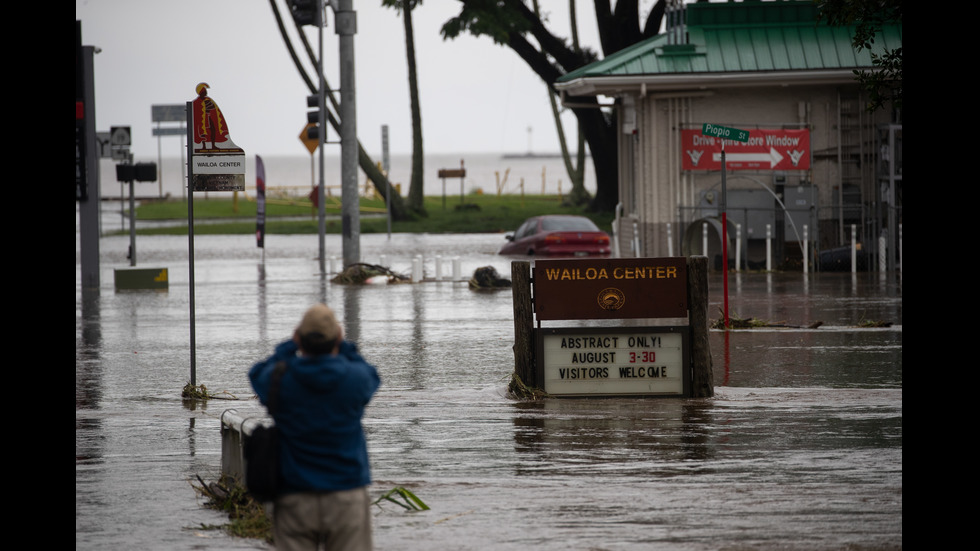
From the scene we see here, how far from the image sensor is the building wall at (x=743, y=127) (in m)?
26.4

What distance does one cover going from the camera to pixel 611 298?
10406 millimetres

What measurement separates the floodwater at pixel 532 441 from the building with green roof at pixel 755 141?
27.6ft

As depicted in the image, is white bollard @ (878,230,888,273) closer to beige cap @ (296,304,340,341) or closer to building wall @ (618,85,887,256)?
building wall @ (618,85,887,256)

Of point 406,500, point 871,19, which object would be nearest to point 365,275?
point 871,19

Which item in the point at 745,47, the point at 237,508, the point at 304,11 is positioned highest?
the point at 304,11

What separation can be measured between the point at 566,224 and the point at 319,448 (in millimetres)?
25529

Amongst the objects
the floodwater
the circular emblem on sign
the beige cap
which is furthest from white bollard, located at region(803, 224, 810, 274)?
the beige cap

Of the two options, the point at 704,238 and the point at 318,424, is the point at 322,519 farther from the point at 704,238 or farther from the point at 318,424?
the point at 704,238

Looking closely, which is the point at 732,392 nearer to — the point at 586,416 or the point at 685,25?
the point at 586,416

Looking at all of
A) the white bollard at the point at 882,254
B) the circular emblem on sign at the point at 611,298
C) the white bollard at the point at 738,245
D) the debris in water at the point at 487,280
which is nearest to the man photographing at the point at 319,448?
the circular emblem on sign at the point at 611,298

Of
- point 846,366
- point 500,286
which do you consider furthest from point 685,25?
point 846,366

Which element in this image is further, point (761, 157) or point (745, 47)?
point (745, 47)
